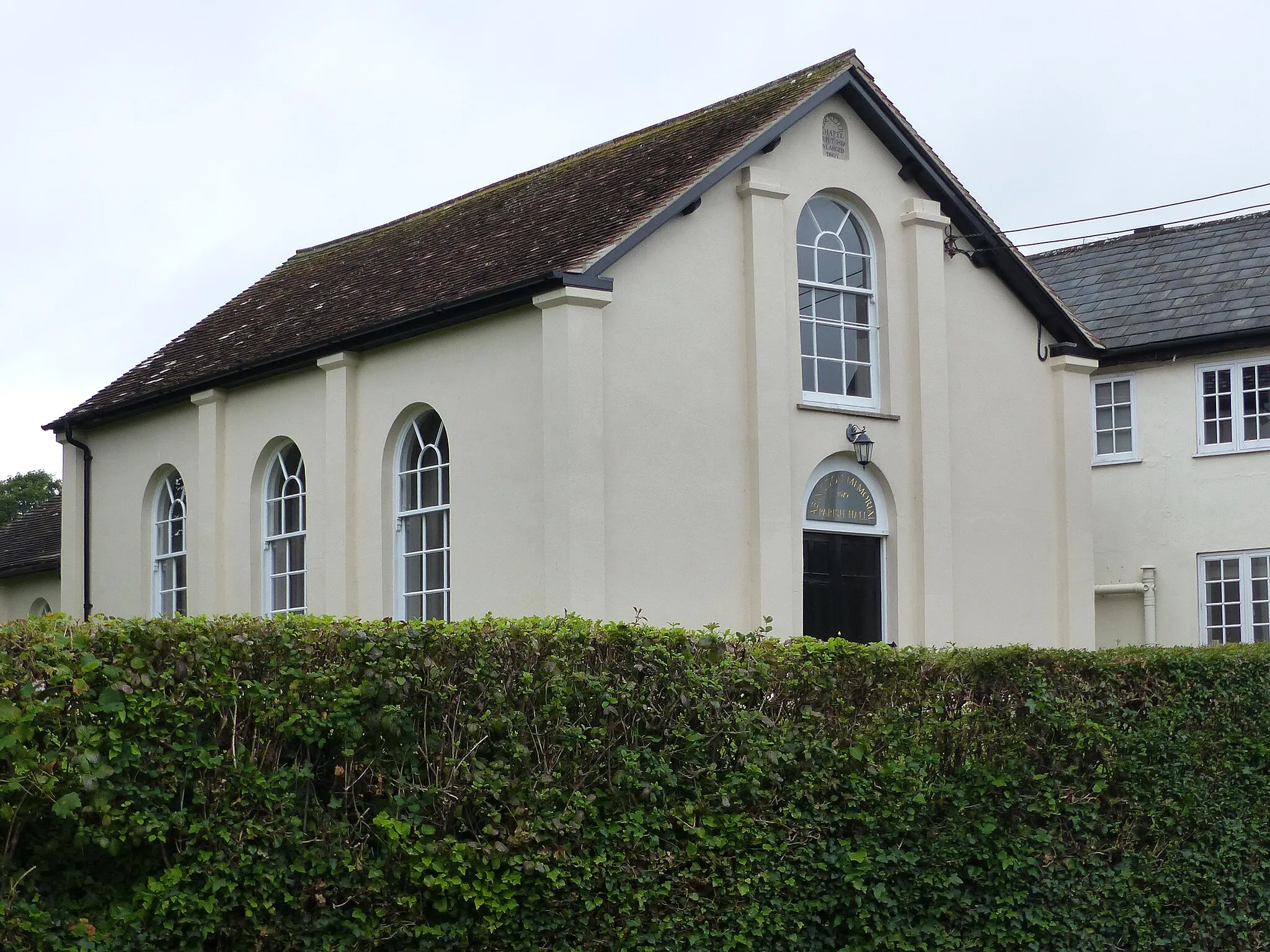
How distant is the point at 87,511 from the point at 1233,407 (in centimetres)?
1711

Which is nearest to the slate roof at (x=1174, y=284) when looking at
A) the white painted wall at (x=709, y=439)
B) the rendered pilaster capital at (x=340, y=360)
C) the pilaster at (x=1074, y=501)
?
the pilaster at (x=1074, y=501)

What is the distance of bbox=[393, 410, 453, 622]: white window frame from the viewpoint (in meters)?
16.7

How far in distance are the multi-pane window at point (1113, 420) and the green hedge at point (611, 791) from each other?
13735mm

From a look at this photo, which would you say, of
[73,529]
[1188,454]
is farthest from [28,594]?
[1188,454]

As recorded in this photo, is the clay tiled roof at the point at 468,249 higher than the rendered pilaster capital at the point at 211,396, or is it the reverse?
the clay tiled roof at the point at 468,249

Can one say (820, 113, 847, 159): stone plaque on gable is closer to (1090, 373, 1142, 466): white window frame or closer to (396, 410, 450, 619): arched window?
(396, 410, 450, 619): arched window

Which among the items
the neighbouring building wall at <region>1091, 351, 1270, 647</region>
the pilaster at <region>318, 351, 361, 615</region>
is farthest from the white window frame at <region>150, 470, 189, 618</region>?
the neighbouring building wall at <region>1091, 351, 1270, 647</region>

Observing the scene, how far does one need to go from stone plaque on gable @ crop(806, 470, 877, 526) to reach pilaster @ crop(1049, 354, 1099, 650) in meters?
2.90

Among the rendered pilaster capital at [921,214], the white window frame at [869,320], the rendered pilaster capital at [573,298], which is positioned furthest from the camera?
the rendered pilaster capital at [921,214]

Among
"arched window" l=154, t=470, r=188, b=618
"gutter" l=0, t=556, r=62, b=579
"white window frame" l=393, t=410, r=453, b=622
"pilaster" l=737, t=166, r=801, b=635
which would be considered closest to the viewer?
"pilaster" l=737, t=166, r=801, b=635

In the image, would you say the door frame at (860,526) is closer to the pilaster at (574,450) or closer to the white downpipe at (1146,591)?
the pilaster at (574,450)

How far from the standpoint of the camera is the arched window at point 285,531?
1909cm

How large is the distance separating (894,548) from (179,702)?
1138 cm

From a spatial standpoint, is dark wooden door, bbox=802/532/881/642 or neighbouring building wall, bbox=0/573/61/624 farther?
neighbouring building wall, bbox=0/573/61/624
